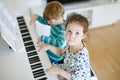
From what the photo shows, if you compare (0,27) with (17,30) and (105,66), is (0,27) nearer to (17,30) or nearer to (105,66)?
(17,30)

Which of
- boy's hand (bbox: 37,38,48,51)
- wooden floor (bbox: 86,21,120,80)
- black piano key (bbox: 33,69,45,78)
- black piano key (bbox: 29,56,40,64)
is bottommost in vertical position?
wooden floor (bbox: 86,21,120,80)

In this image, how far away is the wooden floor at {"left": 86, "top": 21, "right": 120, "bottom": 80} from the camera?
2037 mm

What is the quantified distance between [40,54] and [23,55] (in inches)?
4.7

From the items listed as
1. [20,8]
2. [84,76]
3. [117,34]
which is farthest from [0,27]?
[117,34]

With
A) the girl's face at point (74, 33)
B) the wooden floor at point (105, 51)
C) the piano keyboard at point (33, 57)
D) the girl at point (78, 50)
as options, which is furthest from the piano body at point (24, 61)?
the wooden floor at point (105, 51)

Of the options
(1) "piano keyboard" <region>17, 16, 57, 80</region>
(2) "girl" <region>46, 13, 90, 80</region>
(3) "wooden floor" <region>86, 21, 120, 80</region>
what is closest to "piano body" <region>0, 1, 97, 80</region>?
(1) "piano keyboard" <region>17, 16, 57, 80</region>

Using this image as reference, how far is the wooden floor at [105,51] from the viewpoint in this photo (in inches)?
80.2

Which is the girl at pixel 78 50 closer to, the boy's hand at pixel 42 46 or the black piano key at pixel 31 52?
the black piano key at pixel 31 52

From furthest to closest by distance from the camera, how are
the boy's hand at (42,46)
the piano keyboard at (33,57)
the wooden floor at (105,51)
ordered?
the wooden floor at (105,51) < the boy's hand at (42,46) < the piano keyboard at (33,57)

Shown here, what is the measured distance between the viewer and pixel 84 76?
3.17 ft

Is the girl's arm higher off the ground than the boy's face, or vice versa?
the boy's face

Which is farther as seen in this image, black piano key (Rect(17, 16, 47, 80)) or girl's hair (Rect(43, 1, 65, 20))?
girl's hair (Rect(43, 1, 65, 20))

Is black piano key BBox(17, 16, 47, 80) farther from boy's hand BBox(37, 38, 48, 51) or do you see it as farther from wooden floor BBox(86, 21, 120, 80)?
wooden floor BBox(86, 21, 120, 80)

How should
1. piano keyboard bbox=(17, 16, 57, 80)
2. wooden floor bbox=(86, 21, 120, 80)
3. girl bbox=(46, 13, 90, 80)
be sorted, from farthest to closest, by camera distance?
1. wooden floor bbox=(86, 21, 120, 80)
2. piano keyboard bbox=(17, 16, 57, 80)
3. girl bbox=(46, 13, 90, 80)
